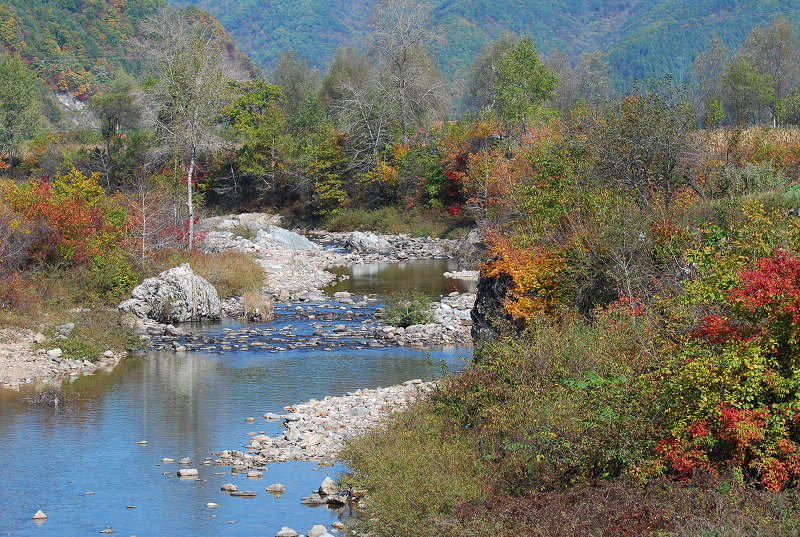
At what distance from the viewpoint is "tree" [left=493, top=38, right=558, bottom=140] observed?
49.3m

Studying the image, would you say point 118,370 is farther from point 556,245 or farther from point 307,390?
point 556,245

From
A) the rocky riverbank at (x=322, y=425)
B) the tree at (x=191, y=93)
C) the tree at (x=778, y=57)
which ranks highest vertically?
the tree at (x=778, y=57)

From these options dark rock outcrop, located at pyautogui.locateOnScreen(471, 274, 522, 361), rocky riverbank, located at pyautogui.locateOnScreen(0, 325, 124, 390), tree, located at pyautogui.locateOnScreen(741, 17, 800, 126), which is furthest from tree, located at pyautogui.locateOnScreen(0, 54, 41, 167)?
dark rock outcrop, located at pyautogui.locateOnScreen(471, 274, 522, 361)

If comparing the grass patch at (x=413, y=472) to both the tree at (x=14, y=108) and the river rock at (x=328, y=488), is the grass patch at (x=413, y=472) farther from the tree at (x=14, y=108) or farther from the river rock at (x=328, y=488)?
the tree at (x=14, y=108)

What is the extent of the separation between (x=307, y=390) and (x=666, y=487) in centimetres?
1057

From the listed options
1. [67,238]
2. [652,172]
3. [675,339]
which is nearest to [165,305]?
[67,238]

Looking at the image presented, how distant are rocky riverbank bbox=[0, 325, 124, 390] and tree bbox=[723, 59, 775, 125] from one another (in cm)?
4769

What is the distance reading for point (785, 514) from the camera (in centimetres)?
795

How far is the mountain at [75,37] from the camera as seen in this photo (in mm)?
101644

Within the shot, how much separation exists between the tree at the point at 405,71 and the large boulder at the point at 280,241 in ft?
55.1

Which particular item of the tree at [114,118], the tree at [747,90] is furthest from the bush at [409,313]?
the tree at [114,118]

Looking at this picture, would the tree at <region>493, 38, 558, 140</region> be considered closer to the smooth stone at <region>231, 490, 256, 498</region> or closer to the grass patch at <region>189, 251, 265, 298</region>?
the grass patch at <region>189, 251, 265, 298</region>

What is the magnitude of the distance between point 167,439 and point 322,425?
279 centimetres

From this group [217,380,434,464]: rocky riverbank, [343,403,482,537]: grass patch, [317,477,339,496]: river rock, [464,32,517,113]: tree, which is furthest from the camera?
[464,32,517,113]: tree
